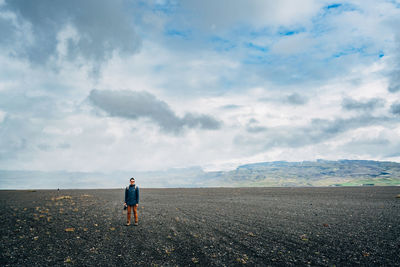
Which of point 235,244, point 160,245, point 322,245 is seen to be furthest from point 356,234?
point 160,245

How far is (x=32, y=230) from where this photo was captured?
1866 centimetres

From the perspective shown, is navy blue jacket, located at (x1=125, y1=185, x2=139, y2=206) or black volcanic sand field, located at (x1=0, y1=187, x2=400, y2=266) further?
navy blue jacket, located at (x1=125, y1=185, x2=139, y2=206)

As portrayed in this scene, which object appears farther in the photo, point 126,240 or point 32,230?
point 32,230

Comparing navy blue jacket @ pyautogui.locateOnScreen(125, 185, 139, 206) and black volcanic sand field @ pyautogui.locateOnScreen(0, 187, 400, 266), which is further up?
navy blue jacket @ pyautogui.locateOnScreen(125, 185, 139, 206)

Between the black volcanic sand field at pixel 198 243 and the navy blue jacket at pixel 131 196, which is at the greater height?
the navy blue jacket at pixel 131 196

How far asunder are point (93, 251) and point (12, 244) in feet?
18.6

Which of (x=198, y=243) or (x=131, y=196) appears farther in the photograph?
(x=131, y=196)

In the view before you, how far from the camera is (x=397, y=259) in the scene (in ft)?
41.1

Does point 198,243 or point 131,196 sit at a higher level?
point 131,196

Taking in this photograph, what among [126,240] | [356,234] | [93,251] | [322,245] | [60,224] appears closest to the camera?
[93,251]

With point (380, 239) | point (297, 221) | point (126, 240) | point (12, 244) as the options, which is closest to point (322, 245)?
point (380, 239)

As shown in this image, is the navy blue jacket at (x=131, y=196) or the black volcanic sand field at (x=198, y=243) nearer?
the black volcanic sand field at (x=198, y=243)

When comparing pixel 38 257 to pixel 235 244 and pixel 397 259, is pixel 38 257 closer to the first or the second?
pixel 235 244

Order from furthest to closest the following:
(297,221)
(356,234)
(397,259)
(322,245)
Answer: (297,221) → (356,234) → (322,245) → (397,259)
